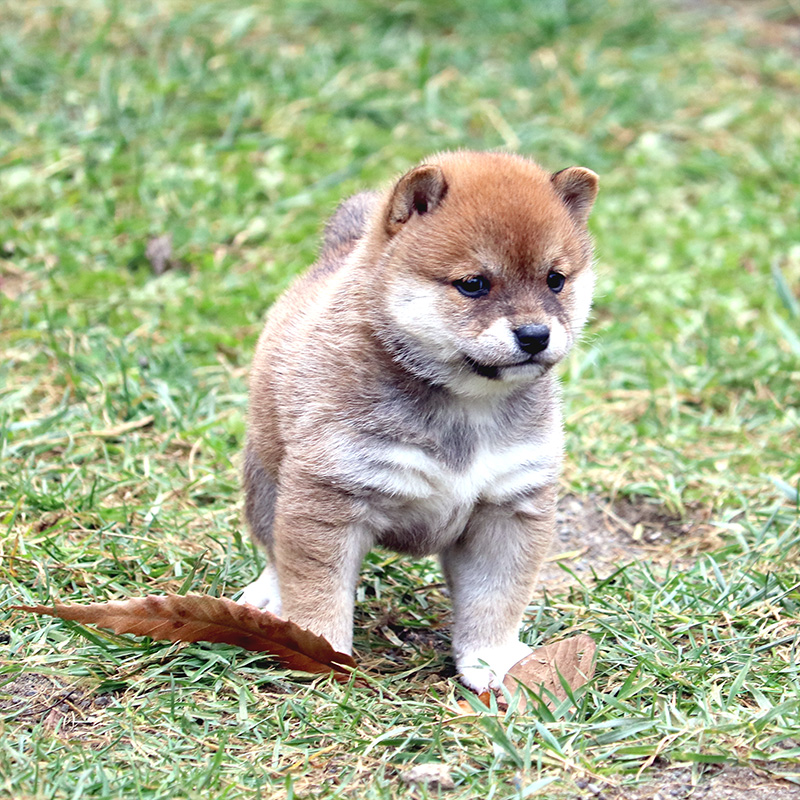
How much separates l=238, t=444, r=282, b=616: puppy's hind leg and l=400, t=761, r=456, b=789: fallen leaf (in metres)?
1.23

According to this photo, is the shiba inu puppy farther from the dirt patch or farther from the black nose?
the dirt patch

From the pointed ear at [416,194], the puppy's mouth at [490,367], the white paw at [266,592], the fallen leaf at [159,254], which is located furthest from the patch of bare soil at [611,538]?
the fallen leaf at [159,254]

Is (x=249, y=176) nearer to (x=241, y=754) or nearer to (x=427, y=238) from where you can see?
(x=427, y=238)

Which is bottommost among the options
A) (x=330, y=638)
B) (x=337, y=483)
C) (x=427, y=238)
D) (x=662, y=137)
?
(x=662, y=137)

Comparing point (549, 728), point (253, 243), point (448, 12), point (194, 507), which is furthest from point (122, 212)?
point (549, 728)

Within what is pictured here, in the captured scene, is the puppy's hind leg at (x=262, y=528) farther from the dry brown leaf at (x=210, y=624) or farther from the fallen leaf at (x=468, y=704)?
the fallen leaf at (x=468, y=704)

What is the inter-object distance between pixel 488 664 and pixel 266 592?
0.99 m

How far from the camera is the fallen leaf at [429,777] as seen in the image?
12.4 feet

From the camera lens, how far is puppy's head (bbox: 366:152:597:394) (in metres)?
4.05

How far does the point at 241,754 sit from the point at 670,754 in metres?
1.39

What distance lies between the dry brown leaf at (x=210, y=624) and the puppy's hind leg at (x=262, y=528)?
516 millimetres

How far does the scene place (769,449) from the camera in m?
6.54

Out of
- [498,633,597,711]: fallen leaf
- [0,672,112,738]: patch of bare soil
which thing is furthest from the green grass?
[498,633,597,711]: fallen leaf

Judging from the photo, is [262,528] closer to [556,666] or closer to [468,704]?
[468,704]
